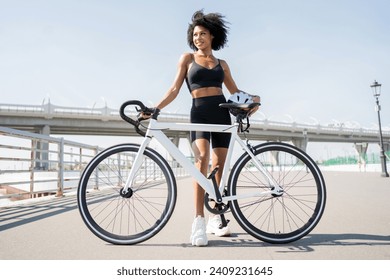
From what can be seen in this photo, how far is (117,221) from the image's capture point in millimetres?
3121

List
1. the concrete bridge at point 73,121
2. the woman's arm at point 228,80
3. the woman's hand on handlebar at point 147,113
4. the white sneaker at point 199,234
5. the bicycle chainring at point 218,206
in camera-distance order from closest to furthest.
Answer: the white sneaker at point 199,234
the bicycle chainring at point 218,206
the woman's hand on handlebar at point 147,113
the woman's arm at point 228,80
the concrete bridge at point 73,121

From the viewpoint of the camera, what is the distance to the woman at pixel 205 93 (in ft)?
7.96

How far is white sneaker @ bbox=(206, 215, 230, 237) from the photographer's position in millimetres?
2449

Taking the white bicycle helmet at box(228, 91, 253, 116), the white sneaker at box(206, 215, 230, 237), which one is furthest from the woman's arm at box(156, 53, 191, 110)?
the white sneaker at box(206, 215, 230, 237)

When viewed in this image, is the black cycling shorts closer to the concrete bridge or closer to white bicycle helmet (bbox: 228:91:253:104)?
A: white bicycle helmet (bbox: 228:91:253:104)

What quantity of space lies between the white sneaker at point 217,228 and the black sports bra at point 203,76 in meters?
1.19

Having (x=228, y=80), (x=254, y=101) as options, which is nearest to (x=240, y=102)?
(x=254, y=101)

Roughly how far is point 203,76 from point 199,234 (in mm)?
1300

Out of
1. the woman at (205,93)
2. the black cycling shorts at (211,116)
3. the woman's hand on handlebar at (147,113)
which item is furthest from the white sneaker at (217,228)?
the woman's hand on handlebar at (147,113)

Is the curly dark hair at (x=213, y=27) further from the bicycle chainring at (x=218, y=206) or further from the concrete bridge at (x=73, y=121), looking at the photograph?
the concrete bridge at (x=73, y=121)

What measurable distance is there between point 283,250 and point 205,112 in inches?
48.4

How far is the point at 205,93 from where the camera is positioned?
248 cm

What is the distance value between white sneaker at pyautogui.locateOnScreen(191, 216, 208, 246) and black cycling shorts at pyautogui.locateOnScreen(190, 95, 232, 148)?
0.67 metres
